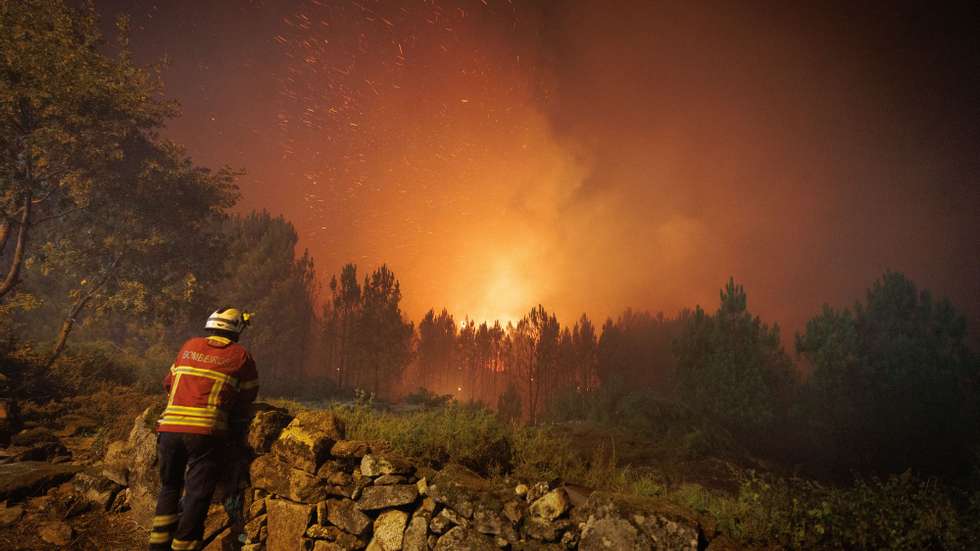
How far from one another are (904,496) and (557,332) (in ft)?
210

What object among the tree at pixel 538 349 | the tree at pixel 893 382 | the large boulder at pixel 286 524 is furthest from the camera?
the tree at pixel 538 349

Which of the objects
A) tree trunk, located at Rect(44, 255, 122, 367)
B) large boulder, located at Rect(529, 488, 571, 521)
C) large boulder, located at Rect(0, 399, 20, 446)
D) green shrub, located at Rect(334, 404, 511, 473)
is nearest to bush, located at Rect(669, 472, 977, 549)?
large boulder, located at Rect(529, 488, 571, 521)

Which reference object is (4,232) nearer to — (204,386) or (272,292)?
(204,386)

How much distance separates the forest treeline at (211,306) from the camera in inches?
606

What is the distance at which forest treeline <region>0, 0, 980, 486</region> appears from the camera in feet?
50.5

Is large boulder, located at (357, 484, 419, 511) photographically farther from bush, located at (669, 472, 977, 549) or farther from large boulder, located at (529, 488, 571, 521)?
bush, located at (669, 472, 977, 549)

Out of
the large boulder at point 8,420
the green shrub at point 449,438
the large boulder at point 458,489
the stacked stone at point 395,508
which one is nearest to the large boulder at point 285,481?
the stacked stone at point 395,508

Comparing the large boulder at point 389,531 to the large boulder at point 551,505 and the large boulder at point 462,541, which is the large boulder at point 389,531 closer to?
the large boulder at point 462,541

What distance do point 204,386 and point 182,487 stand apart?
1.24 m

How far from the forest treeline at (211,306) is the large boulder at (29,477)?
22.8ft

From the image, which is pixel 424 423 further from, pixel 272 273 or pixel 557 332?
pixel 557 332

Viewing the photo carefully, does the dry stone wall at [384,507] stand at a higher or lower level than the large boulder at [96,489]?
higher

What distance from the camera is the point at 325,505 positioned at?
504cm

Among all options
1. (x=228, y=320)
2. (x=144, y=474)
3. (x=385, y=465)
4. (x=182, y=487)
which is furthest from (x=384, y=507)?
(x=144, y=474)
